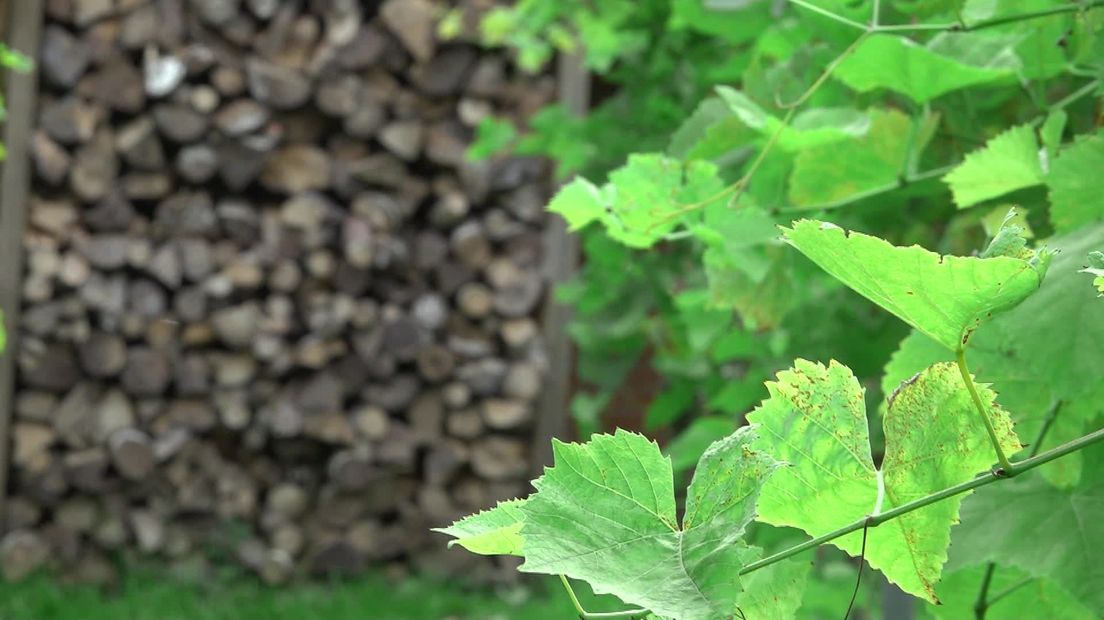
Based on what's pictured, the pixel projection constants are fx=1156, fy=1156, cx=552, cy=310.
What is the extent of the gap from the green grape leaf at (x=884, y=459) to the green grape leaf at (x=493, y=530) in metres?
0.06

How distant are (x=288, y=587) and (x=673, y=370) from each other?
1476 millimetres

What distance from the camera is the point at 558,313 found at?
2828 mm

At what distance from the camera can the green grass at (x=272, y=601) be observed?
2.40 metres

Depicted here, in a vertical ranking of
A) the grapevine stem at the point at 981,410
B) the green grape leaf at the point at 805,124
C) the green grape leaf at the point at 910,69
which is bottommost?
the grapevine stem at the point at 981,410

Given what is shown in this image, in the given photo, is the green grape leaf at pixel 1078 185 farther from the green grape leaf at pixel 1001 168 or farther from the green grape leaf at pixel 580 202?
the green grape leaf at pixel 580 202

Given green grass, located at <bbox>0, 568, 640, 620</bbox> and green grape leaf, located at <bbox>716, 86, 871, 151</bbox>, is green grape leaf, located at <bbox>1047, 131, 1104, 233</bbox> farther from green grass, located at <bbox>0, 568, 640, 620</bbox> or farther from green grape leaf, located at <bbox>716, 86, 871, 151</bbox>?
green grass, located at <bbox>0, 568, 640, 620</bbox>

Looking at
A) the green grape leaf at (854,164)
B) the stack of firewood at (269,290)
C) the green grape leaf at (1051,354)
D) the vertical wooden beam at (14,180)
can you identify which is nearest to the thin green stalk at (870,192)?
the green grape leaf at (854,164)

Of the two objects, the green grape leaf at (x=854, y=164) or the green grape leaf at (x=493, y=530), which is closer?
the green grape leaf at (x=493, y=530)

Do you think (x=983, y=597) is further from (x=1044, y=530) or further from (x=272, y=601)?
(x=272, y=601)

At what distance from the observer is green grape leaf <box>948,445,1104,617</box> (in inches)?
15.1

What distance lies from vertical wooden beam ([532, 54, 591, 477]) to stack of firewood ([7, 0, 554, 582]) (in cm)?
4

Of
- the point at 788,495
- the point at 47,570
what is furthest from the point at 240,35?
the point at 788,495

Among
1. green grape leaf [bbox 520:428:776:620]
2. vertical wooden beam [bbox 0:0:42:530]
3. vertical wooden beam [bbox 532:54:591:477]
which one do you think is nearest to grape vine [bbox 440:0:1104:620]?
green grape leaf [bbox 520:428:776:620]

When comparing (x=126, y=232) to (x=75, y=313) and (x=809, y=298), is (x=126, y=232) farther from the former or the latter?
(x=809, y=298)
